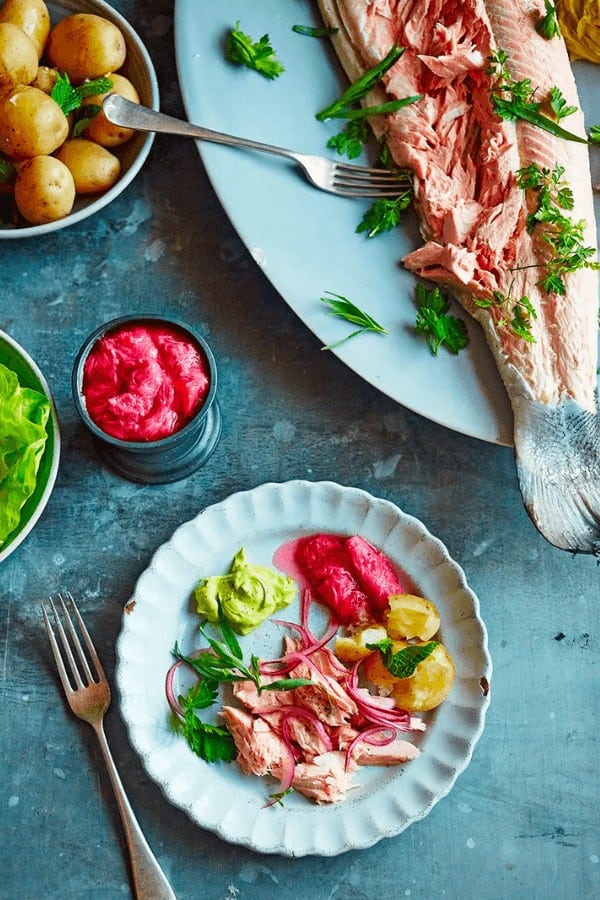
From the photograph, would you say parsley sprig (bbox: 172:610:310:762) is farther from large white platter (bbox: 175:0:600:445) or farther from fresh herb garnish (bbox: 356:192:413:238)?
fresh herb garnish (bbox: 356:192:413:238)

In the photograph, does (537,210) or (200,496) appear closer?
(537,210)

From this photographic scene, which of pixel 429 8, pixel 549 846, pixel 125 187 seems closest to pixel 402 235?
pixel 429 8

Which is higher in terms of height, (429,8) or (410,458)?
(429,8)

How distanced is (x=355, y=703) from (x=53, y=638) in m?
0.68

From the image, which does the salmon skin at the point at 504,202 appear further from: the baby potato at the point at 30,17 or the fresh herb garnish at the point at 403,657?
the baby potato at the point at 30,17

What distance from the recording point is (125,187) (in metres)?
2.27

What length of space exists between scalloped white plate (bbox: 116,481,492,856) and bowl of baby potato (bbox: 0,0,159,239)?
0.78m

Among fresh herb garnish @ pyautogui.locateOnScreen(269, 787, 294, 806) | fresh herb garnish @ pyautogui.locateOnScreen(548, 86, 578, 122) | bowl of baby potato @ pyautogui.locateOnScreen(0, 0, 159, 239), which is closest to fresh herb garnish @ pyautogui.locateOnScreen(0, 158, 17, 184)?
bowl of baby potato @ pyautogui.locateOnScreen(0, 0, 159, 239)

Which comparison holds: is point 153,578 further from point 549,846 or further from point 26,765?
point 549,846

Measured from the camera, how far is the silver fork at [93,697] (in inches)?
82.1

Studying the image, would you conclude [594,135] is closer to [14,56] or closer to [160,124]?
[160,124]

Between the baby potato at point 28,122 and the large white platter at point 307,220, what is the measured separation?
0.31 meters

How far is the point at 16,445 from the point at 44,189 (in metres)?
0.56

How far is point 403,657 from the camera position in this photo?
205cm
